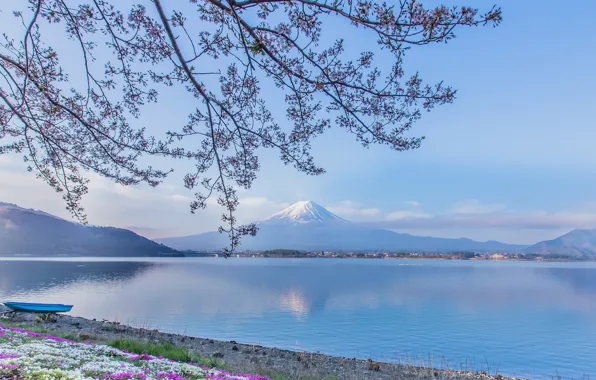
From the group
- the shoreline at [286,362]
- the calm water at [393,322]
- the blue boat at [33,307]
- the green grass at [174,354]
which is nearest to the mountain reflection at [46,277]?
the calm water at [393,322]

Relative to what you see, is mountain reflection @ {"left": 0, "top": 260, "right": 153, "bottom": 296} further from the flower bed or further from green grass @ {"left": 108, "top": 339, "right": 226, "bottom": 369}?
the flower bed

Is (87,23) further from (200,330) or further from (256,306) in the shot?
(256,306)

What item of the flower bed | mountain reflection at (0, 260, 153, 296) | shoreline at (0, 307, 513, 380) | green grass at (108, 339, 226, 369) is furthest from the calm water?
the flower bed

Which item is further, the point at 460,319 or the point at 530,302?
the point at 530,302

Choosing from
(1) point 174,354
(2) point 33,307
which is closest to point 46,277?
(2) point 33,307

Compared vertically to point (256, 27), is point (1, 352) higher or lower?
lower

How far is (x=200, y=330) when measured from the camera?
73.5 feet

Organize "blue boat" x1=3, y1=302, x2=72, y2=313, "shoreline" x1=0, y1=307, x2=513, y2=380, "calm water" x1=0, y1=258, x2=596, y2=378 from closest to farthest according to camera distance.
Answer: "shoreline" x1=0, y1=307, x2=513, y2=380
"calm water" x1=0, y1=258, x2=596, y2=378
"blue boat" x1=3, y1=302, x2=72, y2=313

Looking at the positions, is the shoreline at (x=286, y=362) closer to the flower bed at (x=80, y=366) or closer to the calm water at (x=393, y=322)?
the calm water at (x=393, y=322)

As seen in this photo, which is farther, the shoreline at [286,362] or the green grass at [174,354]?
the shoreline at [286,362]

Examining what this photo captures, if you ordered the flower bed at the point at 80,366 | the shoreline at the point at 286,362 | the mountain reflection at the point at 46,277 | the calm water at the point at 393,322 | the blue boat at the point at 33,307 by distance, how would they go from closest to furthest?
the flower bed at the point at 80,366 → the shoreline at the point at 286,362 → the calm water at the point at 393,322 → the blue boat at the point at 33,307 → the mountain reflection at the point at 46,277

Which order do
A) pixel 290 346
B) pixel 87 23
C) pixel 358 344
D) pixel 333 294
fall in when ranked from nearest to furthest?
1. pixel 87 23
2. pixel 290 346
3. pixel 358 344
4. pixel 333 294

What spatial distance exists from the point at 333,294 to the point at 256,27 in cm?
4048

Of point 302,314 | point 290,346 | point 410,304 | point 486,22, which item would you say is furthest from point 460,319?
point 486,22
